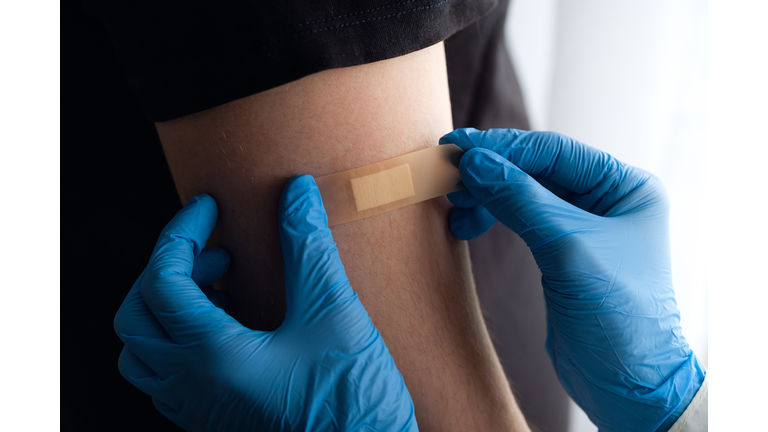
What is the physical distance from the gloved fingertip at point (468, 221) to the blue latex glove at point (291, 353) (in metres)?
0.31

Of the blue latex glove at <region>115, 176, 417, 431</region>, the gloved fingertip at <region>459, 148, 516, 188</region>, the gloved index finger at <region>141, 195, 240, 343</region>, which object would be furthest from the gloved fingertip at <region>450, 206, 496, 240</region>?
the gloved index finger at <region>141, 195, 240, 343</region>

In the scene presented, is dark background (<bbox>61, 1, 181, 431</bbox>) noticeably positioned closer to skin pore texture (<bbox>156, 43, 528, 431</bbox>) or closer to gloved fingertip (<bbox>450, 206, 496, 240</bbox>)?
skin pore texture (<bbox>156, 43, 528, 431</bbox>)

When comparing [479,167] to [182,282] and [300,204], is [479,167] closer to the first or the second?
[300,204]

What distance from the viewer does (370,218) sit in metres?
0.81

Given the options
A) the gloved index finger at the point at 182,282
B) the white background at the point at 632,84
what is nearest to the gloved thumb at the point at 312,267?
the gloved index finger at the point at 182,282

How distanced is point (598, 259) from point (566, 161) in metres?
0.26

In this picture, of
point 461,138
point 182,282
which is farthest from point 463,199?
point 182,282

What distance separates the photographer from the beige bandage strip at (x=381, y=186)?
0.78 m

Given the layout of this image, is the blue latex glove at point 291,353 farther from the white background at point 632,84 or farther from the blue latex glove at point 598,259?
the white background at point 632,84

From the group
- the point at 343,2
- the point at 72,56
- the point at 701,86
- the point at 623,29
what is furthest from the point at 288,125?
the point at 701,86

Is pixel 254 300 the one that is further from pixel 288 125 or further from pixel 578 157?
pixel 578 157

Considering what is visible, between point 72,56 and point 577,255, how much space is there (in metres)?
1.47

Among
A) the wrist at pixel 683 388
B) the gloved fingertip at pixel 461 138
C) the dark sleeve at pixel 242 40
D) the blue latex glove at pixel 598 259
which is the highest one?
the dark sleeve at pixel 242 40

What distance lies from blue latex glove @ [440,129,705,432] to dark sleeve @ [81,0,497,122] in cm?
27
